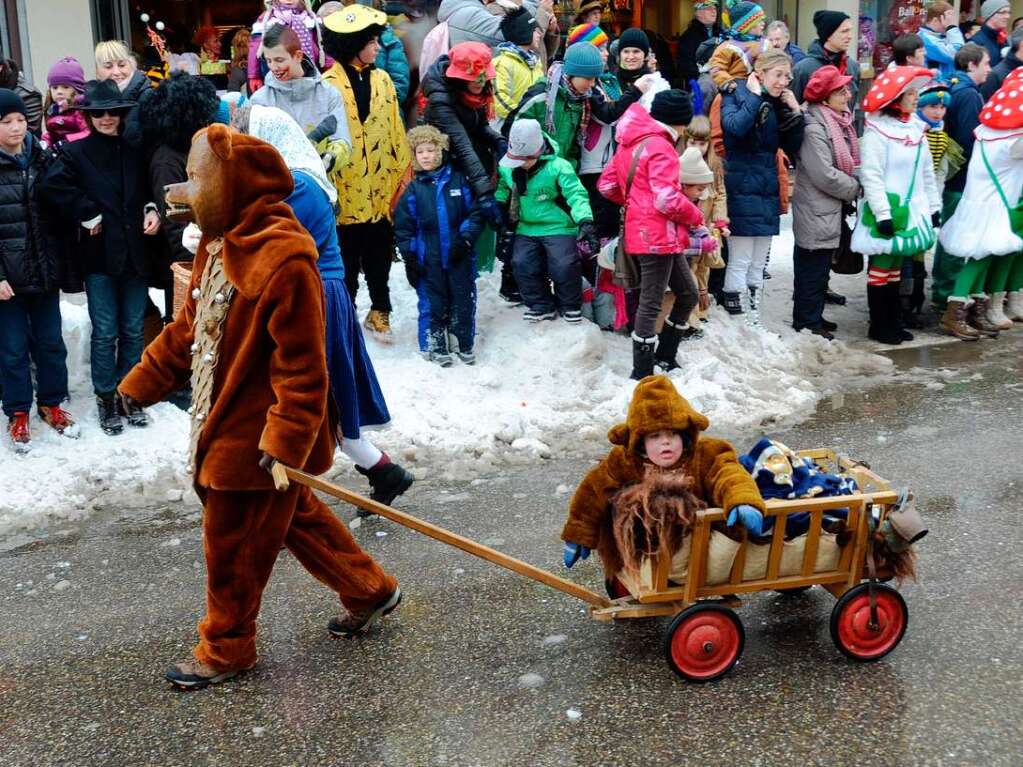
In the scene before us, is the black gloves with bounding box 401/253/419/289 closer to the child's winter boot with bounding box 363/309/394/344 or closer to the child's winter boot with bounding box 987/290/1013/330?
the child's winter boot with bounding box 363/309/394/344

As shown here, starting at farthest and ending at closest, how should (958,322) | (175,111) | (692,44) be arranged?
(692,44) < (958,322) < (175,111)

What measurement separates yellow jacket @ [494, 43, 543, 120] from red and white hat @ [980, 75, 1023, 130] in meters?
3.44

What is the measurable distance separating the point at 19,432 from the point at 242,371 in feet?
10.6

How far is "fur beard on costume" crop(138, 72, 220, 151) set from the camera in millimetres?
6816

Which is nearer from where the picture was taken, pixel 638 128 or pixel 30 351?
pixel 30 351

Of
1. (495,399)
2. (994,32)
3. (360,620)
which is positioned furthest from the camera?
(994,32)

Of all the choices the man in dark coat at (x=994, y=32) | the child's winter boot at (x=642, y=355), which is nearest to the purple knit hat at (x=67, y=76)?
the child's winter boot at (x=642, y=355)

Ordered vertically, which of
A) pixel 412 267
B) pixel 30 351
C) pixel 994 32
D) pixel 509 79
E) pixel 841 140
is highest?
pixel 994 32

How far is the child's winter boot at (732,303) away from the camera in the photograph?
891cm

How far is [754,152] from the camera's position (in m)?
8.62

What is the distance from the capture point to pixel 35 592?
516 centimetres

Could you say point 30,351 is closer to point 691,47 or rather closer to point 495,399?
point 495,399

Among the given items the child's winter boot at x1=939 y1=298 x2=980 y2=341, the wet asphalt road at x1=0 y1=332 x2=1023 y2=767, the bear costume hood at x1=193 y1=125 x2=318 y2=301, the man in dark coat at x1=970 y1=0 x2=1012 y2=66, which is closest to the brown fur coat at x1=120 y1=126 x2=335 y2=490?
the bear costume hood at x1=193 y1=125 x2=318 y2=301

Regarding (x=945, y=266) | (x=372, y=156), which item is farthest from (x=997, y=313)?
(x=372, y=156)
